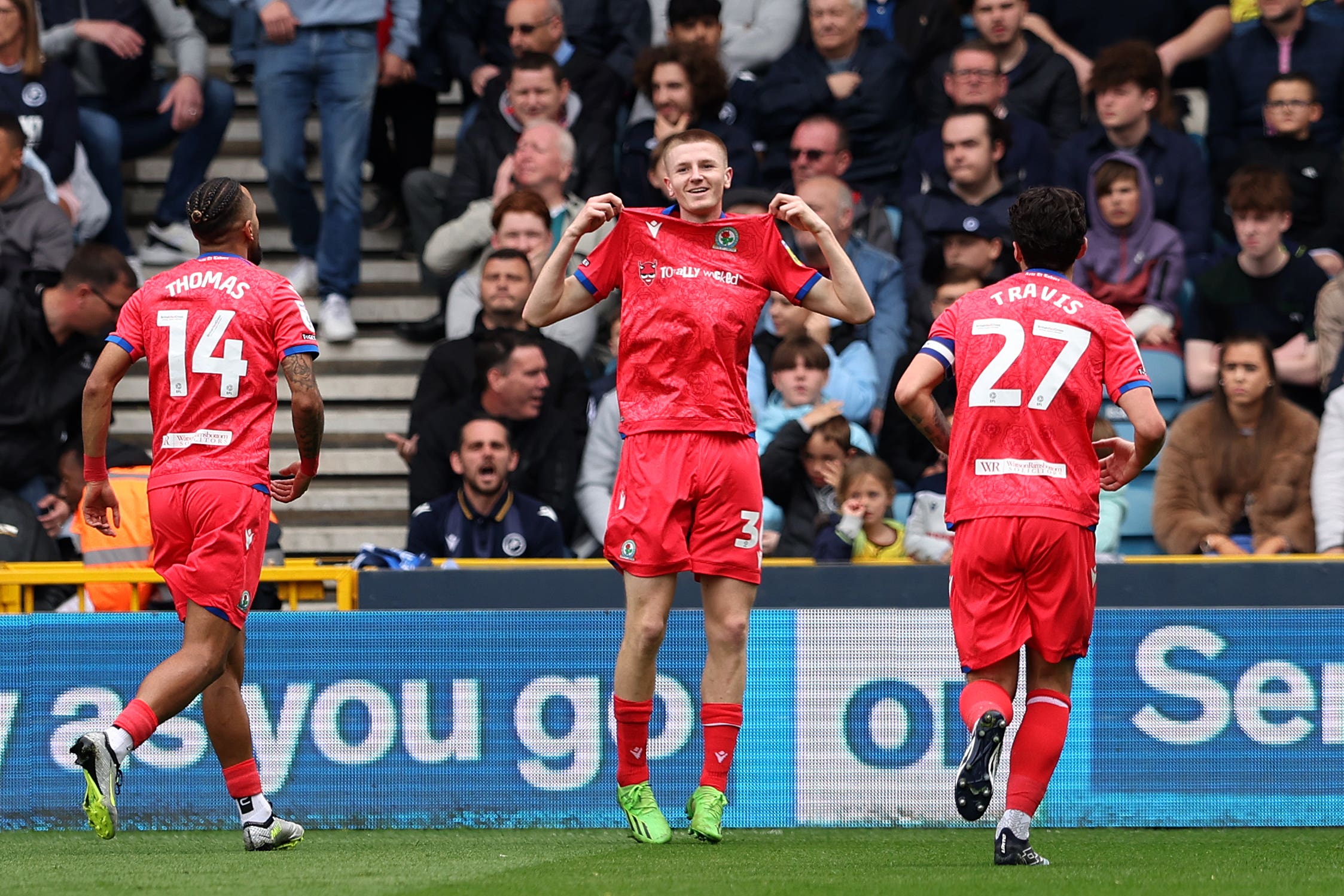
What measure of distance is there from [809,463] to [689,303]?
9.12 feet

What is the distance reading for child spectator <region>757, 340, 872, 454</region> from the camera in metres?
9.02

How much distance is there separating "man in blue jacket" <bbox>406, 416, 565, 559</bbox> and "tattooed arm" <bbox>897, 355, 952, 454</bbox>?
10.7 feet

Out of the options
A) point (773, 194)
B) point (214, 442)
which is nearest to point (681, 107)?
point (773, 194)

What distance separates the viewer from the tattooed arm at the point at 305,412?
19.3 ft

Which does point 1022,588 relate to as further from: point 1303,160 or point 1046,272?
point 1303,160

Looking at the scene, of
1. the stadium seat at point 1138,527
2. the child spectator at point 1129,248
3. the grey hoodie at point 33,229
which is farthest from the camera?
the grey hoodie at point 33,229

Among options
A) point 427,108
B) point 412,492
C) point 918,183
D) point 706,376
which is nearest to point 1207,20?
point 918,183

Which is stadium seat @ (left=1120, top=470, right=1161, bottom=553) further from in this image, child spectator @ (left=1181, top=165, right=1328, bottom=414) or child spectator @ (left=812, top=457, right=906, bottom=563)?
child spectator @ (left=812, top=457, right=906, bottom=563)

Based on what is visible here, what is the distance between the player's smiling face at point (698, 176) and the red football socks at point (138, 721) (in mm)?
2425

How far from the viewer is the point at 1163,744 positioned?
278 inches

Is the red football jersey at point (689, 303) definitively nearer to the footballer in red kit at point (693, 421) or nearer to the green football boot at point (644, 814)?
the footballer in red kit at point (693, 421)

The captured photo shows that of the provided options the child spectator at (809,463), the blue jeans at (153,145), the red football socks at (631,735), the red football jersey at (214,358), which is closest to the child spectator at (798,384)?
the child spectator at (809,463)

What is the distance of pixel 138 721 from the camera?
18.6 ft

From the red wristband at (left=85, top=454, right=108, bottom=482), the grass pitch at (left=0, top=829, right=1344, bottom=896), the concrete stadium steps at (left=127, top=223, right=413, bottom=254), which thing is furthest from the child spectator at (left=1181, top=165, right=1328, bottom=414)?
the red wristband at (left=85, top=454, right=108, bottom=482)
